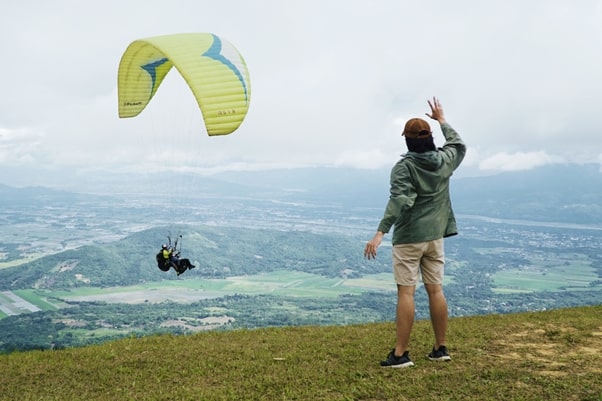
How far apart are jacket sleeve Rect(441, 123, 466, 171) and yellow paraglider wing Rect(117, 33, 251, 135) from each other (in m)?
5.08

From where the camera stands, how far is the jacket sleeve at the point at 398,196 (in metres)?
5.25

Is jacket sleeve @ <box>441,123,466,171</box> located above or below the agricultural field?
above

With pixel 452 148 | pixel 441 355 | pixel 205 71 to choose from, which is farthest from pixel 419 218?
pixel 205 71

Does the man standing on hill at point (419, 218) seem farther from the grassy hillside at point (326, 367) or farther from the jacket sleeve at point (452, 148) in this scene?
the grassy hillside at point (326, 367)

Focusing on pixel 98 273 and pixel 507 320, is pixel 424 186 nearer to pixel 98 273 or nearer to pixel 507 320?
pixel 507 320

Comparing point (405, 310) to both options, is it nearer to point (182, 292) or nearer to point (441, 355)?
point (441, 355)

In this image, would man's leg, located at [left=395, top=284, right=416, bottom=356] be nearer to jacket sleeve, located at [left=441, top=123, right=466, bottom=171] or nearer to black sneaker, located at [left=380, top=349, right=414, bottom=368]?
black sneaker, located at [left=380, top=349, right=414, bottom=368]

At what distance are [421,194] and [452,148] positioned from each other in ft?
2.62

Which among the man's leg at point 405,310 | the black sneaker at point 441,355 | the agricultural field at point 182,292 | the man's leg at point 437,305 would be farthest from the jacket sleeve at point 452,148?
the agricultural field at point 182,292

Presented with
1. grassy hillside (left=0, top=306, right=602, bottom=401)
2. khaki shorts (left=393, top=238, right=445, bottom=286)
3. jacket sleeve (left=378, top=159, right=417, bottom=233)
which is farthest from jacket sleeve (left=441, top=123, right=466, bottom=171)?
grassy hillside (left=0, top=306, right=602, bottom=401)

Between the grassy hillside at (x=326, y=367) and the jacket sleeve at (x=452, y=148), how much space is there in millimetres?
2380

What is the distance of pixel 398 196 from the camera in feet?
17.6

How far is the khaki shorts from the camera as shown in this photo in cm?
559

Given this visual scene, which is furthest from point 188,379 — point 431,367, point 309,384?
point 431,367
